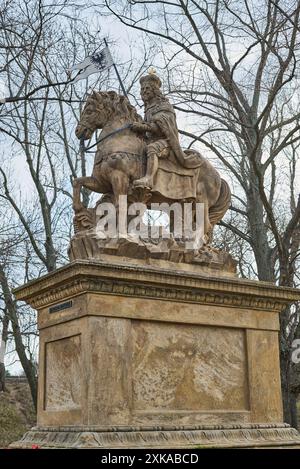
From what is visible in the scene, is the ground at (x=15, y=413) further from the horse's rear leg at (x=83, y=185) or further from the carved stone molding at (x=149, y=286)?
the carved stone molding at (x=149, y=286)

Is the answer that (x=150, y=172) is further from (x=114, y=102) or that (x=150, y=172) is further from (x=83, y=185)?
(x=114, y=102)

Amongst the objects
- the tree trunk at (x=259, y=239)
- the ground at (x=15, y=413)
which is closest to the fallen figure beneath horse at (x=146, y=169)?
the tree trunk at (x=259, y=239)

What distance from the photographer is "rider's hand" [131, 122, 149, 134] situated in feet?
32.4

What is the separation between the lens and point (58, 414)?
8547 mm

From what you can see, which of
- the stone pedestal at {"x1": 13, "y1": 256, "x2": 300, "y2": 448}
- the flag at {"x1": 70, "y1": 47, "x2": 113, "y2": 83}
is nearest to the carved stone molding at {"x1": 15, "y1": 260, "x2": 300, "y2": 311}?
the stone pedestal at {"x1": 13, "y1": 256, "x2": 300, "y2": 448}

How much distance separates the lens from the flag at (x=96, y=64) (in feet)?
35.4

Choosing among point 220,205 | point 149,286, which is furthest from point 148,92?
point 149,286

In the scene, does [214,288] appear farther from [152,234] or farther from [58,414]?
[58,414]

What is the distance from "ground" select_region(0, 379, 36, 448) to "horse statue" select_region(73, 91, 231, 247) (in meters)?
12.9

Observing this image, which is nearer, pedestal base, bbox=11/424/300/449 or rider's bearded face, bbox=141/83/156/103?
pedestal base, bbox=11/424/300/449

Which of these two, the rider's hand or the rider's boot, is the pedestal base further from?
the rider's hand

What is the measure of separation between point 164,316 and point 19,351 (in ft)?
38.7

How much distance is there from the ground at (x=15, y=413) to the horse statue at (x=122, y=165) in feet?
42.3
